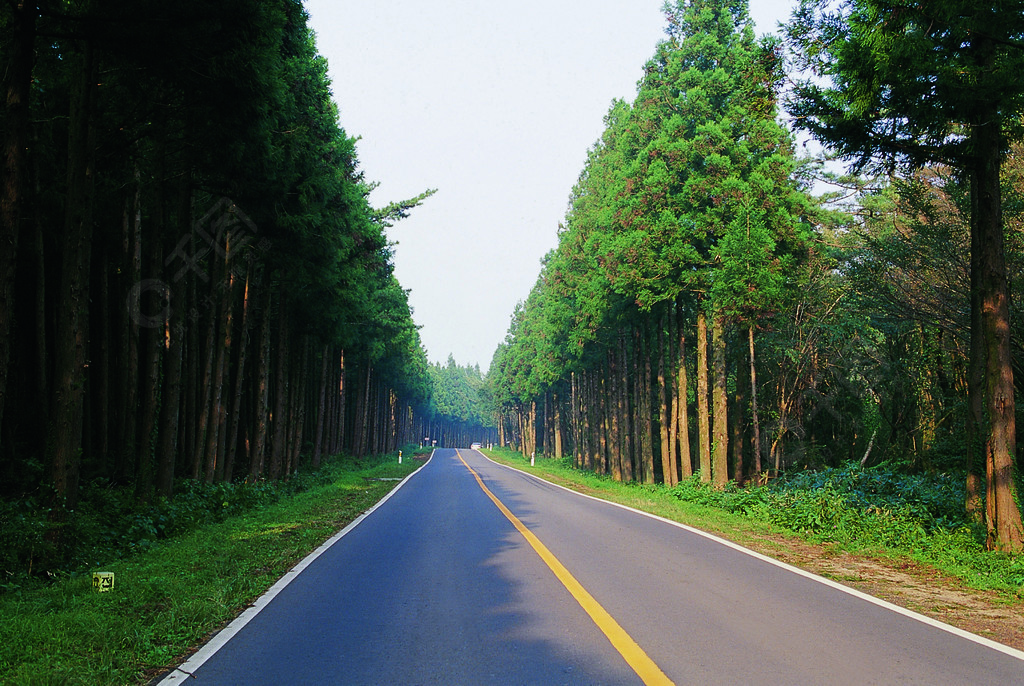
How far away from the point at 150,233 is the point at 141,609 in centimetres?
1344

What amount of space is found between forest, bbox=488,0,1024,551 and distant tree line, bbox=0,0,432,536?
9321 mm

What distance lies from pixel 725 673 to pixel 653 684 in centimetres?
62

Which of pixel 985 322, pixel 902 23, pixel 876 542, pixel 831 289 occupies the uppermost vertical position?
pixel 902 23

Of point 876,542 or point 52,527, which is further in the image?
point 876,542

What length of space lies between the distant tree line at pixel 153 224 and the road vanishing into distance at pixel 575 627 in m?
5.30

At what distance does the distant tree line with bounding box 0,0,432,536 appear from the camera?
33.2ft

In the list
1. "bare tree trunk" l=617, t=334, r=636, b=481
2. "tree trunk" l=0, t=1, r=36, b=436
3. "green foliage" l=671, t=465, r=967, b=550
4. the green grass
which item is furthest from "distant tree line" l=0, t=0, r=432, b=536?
"bare tree trunk" l=617, t=334, r=636, b=481

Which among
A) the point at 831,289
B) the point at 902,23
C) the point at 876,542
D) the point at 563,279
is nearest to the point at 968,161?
the point at 902,23

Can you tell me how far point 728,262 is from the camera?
68.4 ft

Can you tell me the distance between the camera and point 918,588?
8461 mm

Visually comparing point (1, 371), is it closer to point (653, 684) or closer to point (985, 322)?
point (653, 684)

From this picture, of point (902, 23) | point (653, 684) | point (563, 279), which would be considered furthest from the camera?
point (563, 279)

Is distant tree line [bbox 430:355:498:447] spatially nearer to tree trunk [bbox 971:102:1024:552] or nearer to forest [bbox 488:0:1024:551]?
forest [bbox 488:0:1024:551]

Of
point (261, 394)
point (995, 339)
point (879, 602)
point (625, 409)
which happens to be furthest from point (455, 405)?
point (879, 602)
